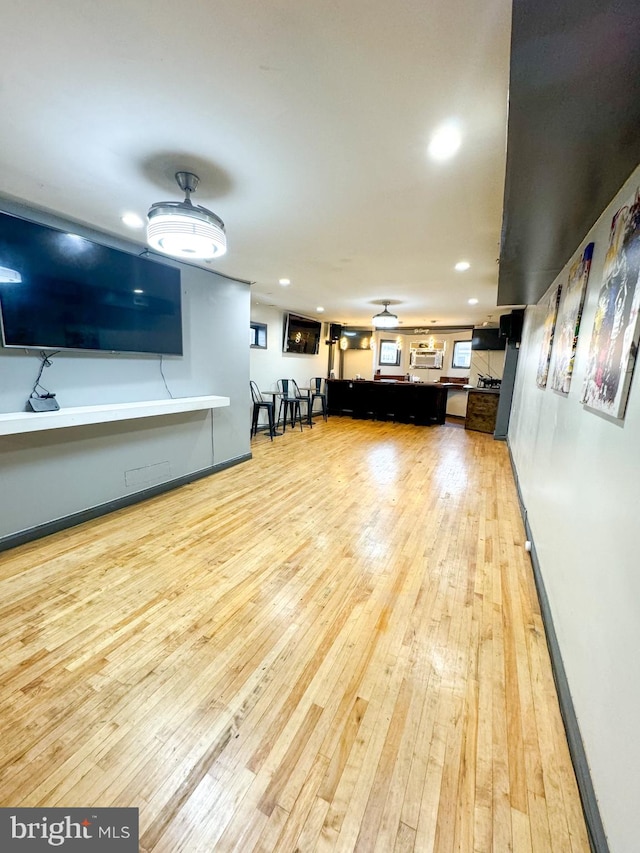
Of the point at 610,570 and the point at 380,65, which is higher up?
the point at 380,65

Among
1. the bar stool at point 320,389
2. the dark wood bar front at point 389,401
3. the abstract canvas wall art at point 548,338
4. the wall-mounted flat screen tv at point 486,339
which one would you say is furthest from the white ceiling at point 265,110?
the wall-mounted flat screen tv at point 486,339

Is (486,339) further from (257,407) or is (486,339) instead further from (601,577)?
(601,577)

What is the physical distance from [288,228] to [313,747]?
3.30 m

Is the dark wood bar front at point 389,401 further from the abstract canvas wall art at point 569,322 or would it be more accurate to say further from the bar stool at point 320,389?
the abstract canvas wall art at point 569,322

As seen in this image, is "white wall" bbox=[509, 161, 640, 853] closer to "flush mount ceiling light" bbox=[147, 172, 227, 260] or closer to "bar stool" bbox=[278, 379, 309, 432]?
"flush mount ceiling light" bbox=[147, 172, 227, 260]

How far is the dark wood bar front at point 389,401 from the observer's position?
26.9 ft

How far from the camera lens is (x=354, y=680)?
1.58 m

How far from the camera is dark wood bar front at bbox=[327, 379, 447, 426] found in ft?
26.9

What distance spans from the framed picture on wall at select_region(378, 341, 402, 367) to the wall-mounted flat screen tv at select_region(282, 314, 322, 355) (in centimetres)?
273

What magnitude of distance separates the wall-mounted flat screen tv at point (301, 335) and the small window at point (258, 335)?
72 cm

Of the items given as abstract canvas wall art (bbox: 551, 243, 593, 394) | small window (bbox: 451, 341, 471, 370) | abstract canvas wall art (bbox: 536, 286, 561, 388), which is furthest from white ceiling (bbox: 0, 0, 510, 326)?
small window (bbox: 451, 341, 471, 370)

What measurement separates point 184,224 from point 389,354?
9264 millimetres

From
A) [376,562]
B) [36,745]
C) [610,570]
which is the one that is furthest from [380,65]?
[36,745]

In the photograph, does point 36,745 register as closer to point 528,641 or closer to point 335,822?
point 335,822
